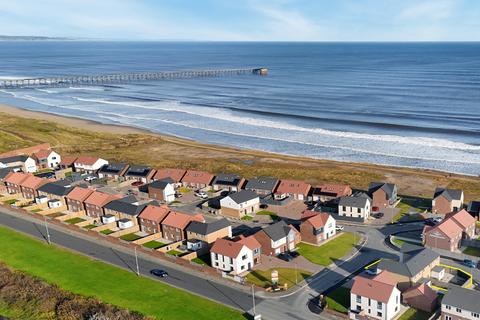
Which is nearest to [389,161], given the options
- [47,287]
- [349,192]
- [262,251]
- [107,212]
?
[349,192]

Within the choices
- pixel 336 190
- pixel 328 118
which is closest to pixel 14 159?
pixel 336 190

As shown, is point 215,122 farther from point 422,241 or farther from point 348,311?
point 348,311

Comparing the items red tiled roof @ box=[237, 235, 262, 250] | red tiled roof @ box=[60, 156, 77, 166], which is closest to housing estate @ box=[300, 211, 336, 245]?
red tiled roof @ box=[237, 235, 262, 250]

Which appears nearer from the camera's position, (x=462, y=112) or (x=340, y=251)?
(x=340, y=251)

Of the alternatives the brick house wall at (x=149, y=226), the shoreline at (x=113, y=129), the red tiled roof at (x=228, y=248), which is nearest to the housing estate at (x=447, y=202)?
the shoreline at (x=113, y=129)

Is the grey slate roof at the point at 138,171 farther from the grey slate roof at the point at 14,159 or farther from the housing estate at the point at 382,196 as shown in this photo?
the housing estate at the point at 382,196

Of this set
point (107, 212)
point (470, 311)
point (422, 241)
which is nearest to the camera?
point (470, 311)

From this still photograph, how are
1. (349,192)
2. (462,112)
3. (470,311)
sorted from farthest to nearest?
(462,112) → (349,192) → (470,311)
